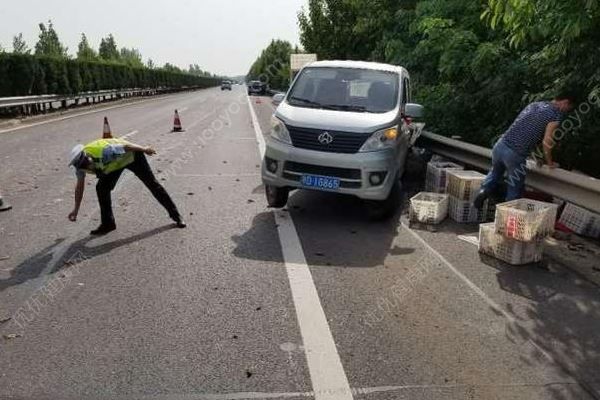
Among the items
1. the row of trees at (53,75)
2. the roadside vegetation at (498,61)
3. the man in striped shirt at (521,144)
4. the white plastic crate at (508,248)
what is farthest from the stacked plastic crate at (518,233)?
the row of trees at (53,75)

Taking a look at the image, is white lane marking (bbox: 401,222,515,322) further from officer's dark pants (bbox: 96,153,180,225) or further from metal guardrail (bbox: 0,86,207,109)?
metal guardrail (bbox: 0,86,207,109)

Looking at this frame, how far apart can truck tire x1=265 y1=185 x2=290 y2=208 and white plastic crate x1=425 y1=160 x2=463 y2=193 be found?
95.7 inches

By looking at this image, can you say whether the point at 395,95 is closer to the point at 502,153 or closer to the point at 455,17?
the point at 502,153

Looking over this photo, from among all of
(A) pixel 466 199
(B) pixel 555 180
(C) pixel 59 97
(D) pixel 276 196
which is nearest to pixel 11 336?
(D) pixel 276 196

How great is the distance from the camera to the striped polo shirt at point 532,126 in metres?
6.70

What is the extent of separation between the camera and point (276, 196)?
7.49m

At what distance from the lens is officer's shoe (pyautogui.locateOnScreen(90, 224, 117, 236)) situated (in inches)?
250

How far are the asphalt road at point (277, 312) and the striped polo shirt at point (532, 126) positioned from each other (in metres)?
1.28

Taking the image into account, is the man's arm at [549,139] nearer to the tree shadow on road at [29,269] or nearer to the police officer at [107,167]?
the police officer at [107,167]

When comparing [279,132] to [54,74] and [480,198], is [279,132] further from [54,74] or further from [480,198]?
[54,74]

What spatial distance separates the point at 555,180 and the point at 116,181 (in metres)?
5.18

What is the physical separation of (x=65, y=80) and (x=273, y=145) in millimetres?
26553

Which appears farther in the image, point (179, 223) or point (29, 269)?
point (179, 223)

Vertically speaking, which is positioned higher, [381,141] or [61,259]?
[381,141]
